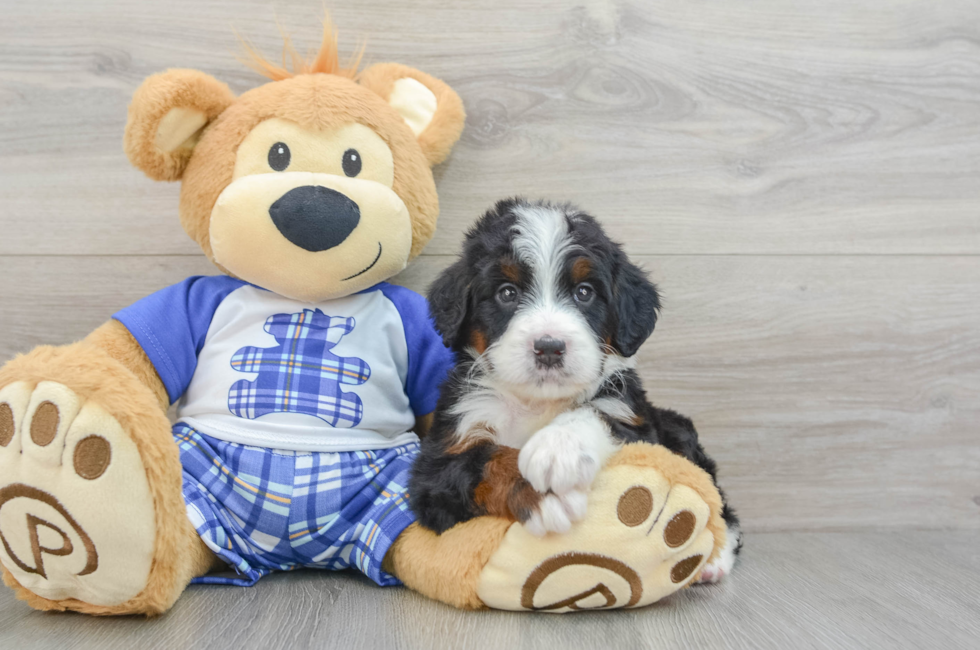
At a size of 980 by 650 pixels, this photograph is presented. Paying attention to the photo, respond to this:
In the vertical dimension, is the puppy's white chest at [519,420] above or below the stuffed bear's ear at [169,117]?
below

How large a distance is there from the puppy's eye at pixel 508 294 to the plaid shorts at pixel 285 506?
1.62ft

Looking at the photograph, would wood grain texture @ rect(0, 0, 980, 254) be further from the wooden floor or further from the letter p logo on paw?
the letter p logo on paw

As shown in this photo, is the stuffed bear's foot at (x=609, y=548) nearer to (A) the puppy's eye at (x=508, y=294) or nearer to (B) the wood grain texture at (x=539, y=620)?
(B) the wood grain texture at (x=539, y=620)

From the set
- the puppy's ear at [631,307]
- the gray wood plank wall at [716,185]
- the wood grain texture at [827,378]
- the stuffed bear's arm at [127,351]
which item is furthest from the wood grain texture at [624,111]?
the puppy's ear at [631,307]

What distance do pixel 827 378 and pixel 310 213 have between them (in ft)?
5.25

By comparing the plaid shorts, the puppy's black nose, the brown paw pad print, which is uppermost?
the puppy's black nose

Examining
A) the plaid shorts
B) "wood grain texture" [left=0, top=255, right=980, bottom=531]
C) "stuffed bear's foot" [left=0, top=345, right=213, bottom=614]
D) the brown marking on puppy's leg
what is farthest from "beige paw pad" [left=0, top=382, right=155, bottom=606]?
"wood grain texture" [left=0, top=255, right=980, bottom=531]

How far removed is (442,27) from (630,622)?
1648 millimetres

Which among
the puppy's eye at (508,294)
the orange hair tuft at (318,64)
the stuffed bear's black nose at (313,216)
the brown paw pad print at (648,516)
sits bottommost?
the brown paw pad print at (648,516)

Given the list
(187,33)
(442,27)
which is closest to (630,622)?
(442,27)

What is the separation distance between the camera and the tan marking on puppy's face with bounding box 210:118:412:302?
4.99 ft

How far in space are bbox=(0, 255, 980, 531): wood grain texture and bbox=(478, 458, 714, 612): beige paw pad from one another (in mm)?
787

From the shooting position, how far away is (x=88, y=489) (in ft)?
3.95

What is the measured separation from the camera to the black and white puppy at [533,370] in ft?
4.13
